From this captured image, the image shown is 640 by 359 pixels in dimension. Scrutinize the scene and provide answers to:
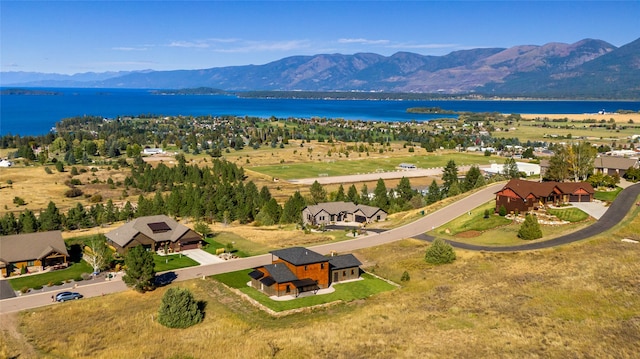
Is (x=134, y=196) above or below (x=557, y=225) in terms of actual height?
below

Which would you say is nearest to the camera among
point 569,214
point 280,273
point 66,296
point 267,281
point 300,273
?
point 66,296

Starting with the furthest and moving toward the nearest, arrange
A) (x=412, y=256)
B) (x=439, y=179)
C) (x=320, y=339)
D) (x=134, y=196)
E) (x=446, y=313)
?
1. (x=439, y=179)
2. (x=134, y=196)
3. (x=412, y=256)
4. (x=446, y=313)
5. (x=320, y=339)

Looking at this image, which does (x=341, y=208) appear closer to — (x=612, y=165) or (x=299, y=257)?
(x=299, y=257)

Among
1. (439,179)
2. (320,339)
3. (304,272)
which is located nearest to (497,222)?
(304,272)

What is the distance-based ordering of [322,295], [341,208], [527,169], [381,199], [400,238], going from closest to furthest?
[322,295], [400,238], [341,208], [381,199], [527,169]

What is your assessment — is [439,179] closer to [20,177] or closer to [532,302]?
[532,302]

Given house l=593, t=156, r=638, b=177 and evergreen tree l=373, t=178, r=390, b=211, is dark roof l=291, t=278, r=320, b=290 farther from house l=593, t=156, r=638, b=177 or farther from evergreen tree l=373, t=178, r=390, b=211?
house l=593, t=156, r=638, b=177

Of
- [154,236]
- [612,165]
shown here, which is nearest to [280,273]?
[154,236]

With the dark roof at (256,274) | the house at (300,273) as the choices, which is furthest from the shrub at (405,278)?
the dark roof at (256,274)
